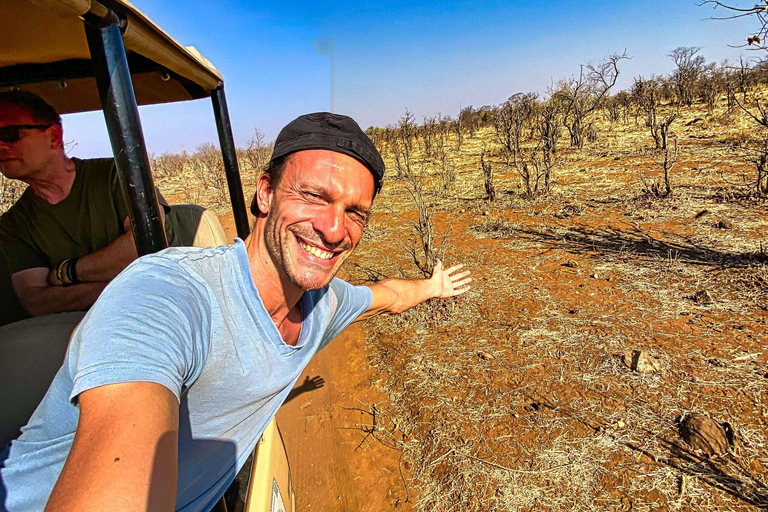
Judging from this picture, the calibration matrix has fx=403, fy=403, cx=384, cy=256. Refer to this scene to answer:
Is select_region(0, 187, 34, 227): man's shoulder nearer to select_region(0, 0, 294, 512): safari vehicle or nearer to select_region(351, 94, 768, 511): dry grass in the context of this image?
select_region(0, 0, 294, 512): safari vehicle

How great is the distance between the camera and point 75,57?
1.91 m

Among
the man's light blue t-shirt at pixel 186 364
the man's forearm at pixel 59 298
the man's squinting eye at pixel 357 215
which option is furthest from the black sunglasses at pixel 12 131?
the man's squinting eye at pixel 357 215

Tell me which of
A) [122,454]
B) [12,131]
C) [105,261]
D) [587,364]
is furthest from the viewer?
[587,364]

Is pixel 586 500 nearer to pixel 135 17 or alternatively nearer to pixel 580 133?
pixel 135 17

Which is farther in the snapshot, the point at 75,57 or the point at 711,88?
the point at 711,88

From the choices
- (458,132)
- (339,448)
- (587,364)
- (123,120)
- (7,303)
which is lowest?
(339,448)

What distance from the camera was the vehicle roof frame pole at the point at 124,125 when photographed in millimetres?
1157

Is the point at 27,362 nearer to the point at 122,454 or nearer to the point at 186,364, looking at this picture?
the point at 186,364

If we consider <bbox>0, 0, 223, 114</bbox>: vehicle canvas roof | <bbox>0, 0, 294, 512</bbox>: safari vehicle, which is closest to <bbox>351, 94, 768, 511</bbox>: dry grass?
<bbox>0, 0, 294, 512</bbox>: safari vehicle

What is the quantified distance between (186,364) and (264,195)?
0.73 meters

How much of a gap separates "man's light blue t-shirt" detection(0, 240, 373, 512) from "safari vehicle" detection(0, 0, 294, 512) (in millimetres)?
272

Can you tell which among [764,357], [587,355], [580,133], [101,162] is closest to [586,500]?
[587,355]

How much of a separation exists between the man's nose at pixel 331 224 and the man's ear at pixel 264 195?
222 mm

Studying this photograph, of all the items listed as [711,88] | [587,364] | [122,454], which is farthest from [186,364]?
[711,88]
